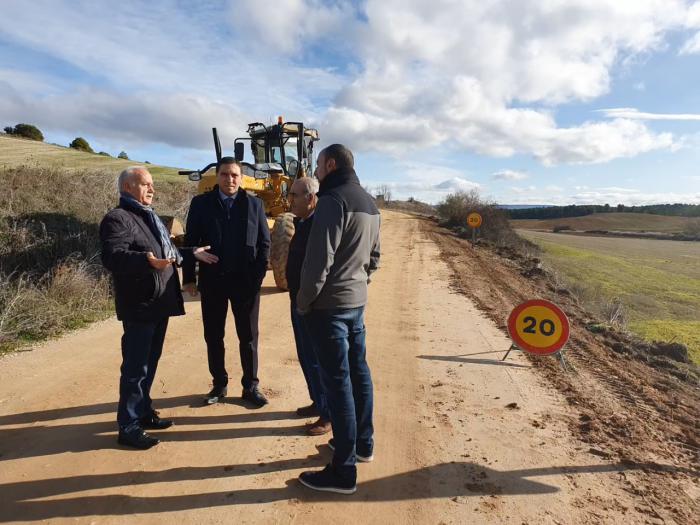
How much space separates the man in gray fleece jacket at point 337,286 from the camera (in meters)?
2.66

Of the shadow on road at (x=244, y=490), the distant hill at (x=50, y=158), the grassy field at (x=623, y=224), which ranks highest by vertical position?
the distant hill at (x=50, y=158)

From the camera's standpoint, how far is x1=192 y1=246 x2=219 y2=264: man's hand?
3.51 meters

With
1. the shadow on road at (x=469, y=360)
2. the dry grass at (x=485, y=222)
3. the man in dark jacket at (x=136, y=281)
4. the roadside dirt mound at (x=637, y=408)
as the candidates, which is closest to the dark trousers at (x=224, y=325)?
the man in dark jacket at (x=136, y=281)

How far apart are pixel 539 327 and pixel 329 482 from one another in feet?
11.0

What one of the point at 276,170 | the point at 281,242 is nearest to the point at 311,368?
the point at 281,242

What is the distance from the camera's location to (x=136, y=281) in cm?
311

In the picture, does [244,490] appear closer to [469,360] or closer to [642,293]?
[469,360]

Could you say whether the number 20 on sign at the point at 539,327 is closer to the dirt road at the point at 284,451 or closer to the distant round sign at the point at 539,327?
the distant round sign at the point at 539,327

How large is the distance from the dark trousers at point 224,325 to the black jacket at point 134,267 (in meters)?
0.46

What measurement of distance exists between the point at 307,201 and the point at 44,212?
6164 millimetres

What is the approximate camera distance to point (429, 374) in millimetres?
4719

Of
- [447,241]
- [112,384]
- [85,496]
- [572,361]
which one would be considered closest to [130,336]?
[85,496]

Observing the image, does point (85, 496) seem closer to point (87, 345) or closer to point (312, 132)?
point (87, 345)

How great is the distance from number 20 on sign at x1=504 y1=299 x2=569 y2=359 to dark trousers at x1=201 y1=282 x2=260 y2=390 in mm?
3044
